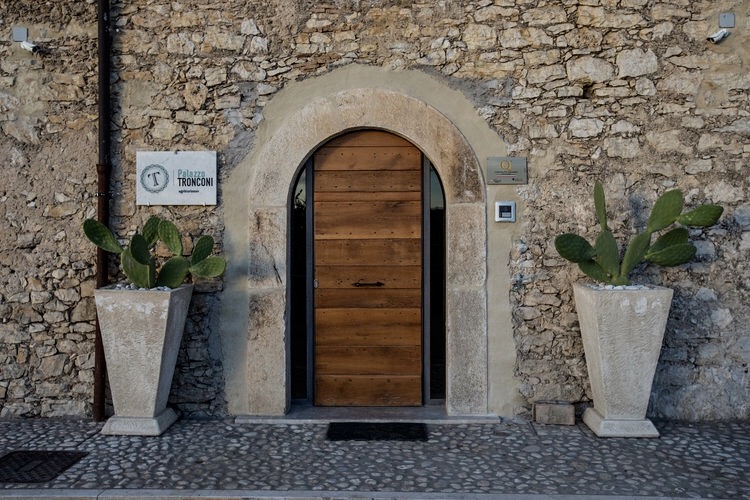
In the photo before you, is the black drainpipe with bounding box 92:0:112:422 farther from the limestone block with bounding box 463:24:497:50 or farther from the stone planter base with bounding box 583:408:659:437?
the stone planter base with bounding box 583:408:659:437

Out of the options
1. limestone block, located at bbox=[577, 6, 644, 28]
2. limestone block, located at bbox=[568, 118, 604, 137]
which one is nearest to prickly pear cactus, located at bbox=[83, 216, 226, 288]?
limestone block, located at bbox=[568, 118, 604, 137]

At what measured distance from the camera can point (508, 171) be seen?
4266 millimetres

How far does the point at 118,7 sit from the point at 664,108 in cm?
416

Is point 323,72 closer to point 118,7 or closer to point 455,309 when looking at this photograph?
point 118,7

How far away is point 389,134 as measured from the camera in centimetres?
450

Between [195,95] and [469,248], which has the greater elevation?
[195,95]

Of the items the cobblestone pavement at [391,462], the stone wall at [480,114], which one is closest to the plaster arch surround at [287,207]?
the stone wall at [480,114]

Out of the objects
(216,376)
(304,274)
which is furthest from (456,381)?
(216,376)

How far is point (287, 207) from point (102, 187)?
1.37m

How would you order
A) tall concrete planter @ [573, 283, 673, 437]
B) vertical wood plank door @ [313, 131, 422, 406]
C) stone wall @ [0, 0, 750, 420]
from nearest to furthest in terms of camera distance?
tall concrete planter @ [573, 283, 673, 437] → stone wall @ [0, 0, 750, 420] → vertical wood plank door @ [313, 131, 422, 406]

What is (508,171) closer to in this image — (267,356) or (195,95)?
(267,356)

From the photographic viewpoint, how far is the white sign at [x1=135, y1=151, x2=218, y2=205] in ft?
14.2

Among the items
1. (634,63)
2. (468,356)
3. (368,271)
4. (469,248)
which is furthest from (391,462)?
(634,63)

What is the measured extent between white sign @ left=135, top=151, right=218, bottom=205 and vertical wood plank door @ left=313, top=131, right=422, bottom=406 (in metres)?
0.80
